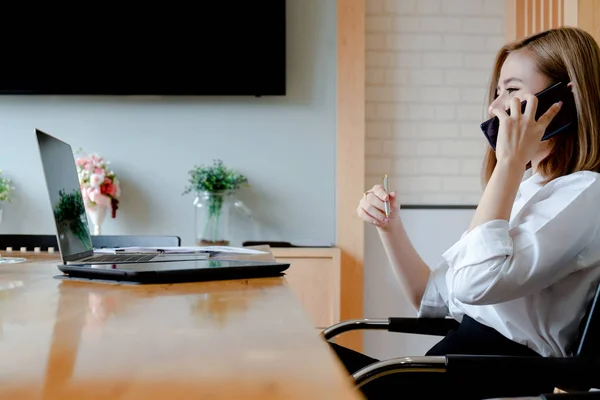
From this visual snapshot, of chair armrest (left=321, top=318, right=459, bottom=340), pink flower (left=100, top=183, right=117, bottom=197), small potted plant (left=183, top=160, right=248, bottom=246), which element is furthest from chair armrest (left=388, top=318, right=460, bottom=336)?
pink flower (left=100, top=183, right=117, bottom=197)

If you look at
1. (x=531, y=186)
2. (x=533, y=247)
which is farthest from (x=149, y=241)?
(x=533, y=247)

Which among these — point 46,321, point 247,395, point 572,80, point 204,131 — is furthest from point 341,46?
point 247,395

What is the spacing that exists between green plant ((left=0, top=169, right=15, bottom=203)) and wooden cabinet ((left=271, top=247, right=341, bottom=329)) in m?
1.33

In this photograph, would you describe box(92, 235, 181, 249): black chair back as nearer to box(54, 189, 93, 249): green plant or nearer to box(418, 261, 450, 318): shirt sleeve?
box(54, 189, 93, 249): green plant

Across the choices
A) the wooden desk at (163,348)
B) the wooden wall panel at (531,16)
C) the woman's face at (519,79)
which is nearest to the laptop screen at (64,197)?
the wooden desk at (163,348)

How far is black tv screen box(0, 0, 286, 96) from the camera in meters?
3.25

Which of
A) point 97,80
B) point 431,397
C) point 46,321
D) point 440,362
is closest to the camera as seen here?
point 46,321

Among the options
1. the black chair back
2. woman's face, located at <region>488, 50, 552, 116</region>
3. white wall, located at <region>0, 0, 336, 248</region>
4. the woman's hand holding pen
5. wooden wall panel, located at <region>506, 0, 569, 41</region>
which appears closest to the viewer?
woman's face, located at <region>488, 50, 552, 116</region>

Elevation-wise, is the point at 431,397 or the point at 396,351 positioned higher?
the point at 431,397

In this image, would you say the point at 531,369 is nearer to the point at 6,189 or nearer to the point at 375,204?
the point at 375,204

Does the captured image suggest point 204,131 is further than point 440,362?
Yes

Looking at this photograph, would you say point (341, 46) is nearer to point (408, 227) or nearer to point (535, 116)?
point (408, 227)

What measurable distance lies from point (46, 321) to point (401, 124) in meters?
2.87

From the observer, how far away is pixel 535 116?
51.8 inches
